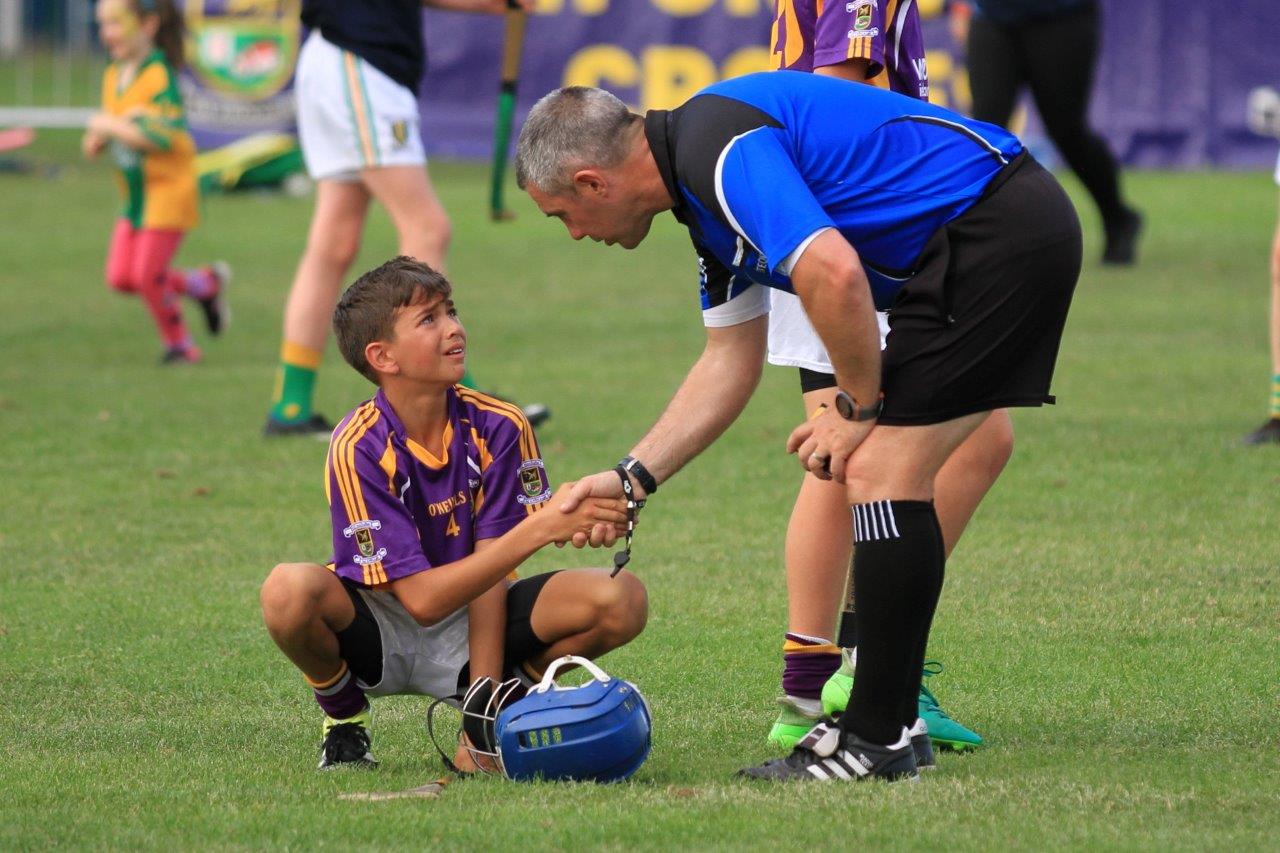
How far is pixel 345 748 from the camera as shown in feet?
13.2

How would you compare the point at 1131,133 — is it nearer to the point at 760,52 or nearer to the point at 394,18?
the point at 760,52

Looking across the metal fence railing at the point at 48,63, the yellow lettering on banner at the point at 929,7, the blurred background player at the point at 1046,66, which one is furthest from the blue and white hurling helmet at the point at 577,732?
the metal fence railing at the point at 48,63

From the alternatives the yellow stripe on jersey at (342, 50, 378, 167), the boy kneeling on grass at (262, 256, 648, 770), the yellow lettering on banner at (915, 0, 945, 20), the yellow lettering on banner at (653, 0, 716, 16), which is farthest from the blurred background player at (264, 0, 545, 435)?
the yellow lettering on banner at (653, 0, 716, 16)

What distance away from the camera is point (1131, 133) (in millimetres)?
18359

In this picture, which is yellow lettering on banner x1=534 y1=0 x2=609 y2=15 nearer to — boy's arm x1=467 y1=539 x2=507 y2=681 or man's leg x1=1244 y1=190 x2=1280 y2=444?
man's leg x1=1244 y1=190 x2=1280 y2=444

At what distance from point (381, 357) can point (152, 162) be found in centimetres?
688

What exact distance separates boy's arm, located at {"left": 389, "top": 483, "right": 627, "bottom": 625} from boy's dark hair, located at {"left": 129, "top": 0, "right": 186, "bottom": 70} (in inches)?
286

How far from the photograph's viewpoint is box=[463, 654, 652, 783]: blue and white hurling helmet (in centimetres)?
374

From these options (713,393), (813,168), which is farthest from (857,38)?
(813,168)

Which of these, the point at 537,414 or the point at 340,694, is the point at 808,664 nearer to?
the point at 340,694

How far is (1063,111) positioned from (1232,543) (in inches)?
260

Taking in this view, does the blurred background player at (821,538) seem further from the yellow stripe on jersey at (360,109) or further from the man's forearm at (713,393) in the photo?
the yellow stripe on jersey at (360,109)

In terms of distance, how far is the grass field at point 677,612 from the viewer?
352 centimetres

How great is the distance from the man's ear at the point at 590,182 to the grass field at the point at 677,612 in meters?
1.15
